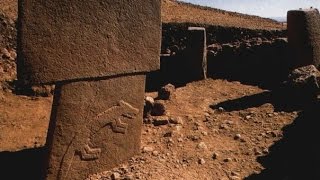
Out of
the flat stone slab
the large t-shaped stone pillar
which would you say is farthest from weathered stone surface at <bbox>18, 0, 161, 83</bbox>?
the flat stone slab

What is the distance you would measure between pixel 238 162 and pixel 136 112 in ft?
4.18

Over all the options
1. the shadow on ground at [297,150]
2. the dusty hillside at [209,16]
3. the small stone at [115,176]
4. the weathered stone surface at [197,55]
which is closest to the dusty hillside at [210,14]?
the dusty hillside at [209,16]

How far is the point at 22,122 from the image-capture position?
6.18 metres

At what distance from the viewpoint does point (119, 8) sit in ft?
12.6

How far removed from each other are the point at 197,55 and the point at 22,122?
12.4 feet

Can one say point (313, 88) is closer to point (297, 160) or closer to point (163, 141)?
point (297, 160)

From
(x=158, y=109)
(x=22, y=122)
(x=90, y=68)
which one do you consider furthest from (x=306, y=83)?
(x=22, y=122)

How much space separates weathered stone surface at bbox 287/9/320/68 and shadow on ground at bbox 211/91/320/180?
6.07 ft

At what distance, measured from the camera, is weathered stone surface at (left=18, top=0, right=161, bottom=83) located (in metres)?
3.34

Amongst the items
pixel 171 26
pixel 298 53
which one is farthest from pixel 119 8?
pixel 171 26

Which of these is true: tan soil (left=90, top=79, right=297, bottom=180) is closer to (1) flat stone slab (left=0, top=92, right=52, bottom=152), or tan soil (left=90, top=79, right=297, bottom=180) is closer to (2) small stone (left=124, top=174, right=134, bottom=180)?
(2) small stone (left=124, top=174, right=134, bottom=180)

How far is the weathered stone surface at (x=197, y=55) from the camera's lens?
7.95 meters

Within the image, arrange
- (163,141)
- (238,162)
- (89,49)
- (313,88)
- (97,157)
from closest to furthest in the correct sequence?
(89,49) → (97,157) → (238,162) → (163,141) → (313,88)

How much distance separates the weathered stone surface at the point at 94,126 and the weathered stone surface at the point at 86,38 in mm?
169
